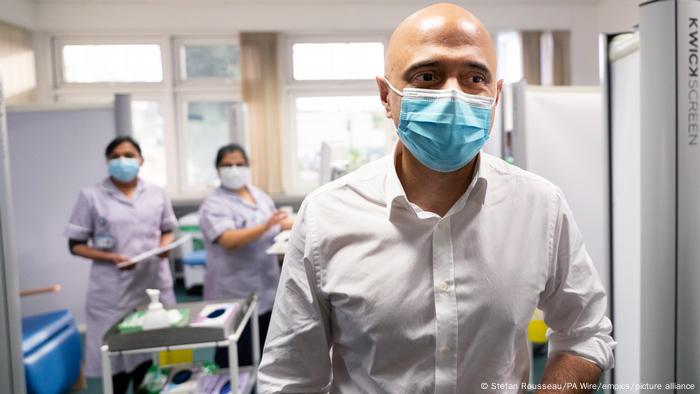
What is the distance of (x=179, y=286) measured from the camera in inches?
204

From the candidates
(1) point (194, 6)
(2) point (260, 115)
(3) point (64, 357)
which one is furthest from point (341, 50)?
(3) point (64, 357)

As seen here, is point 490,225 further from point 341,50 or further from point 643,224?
point 341,50

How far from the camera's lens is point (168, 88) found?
5.41m

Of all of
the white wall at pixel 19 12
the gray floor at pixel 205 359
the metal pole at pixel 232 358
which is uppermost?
the white wall at pixel 19 12

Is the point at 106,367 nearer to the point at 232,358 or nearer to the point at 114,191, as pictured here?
the point at 232,358

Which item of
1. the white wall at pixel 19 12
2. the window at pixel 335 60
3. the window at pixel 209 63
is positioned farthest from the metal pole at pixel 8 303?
the window at pixel 335 60

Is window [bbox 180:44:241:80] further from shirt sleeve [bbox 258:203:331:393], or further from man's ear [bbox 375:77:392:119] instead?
shirt sleeve [bbox 258:203:331:393]

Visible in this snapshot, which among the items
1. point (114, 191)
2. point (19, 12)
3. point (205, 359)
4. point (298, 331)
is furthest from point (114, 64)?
point (298, 331)

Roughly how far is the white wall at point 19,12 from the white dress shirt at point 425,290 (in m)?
4.84

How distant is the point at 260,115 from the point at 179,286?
6.56 feet

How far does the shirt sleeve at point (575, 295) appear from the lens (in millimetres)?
913

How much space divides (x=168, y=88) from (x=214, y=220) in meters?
3.36

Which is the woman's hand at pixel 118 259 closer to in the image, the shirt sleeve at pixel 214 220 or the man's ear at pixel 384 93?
the shirt sleeve at pixel 214 220

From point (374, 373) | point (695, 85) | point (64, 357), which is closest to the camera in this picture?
point (374, 373)
